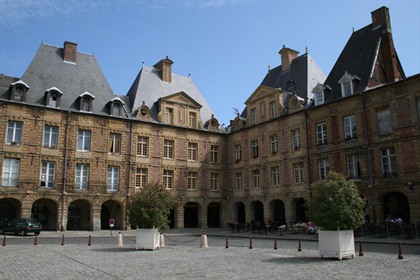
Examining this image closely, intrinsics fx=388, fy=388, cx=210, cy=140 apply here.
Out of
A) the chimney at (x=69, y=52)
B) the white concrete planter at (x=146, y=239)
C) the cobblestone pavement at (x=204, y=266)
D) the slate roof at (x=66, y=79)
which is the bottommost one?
the cobblestone pavement at (x=204, y=266)

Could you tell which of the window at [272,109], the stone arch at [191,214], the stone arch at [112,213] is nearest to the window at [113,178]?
the stone arch at [112,213]

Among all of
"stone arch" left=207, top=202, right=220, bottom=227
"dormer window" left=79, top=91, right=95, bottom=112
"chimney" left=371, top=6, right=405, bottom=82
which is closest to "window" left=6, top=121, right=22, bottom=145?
"dormer window" left=79, top=91, right=95, bottom=112

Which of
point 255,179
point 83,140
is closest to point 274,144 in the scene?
point 255,179

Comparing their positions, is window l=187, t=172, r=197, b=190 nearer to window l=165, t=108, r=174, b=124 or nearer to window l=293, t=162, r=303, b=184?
window l=165, t=108, r=174, b=124

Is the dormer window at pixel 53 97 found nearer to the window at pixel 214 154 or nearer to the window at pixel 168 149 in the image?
the window at pixel 168 149

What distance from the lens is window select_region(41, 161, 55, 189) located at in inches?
1076

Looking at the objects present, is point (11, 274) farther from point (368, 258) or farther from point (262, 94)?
point (262, 94)

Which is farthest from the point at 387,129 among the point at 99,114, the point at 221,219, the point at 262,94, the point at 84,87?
the point at 84,87

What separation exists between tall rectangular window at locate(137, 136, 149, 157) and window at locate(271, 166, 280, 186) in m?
10.3

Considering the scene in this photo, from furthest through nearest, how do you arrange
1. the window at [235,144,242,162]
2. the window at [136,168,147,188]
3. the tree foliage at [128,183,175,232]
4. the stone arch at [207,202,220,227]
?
the stone arch at [207,202,220,227], the window at [235,144,242,162], the window at [136,168,147,188], the tree foliage at [128,183,175,232]

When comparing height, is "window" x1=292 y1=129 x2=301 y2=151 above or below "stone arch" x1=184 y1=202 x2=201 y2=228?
above

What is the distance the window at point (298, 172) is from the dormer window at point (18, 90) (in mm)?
20067

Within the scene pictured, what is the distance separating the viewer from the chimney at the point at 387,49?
2552 cm

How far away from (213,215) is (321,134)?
544 inches
